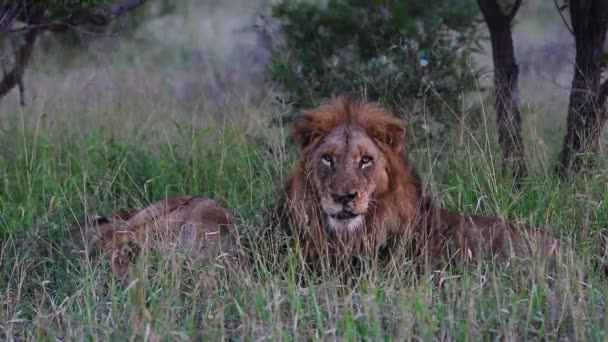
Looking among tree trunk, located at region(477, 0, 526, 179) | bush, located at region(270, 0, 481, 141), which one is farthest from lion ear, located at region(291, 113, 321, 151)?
tree trunk, located at region(477, 0, 526, 179)

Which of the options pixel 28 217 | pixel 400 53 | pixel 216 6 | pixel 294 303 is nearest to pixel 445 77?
pixel 400 53

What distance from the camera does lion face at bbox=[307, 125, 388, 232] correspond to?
16.6 ft

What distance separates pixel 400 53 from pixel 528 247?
7.36 ft

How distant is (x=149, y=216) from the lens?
577 centimetres

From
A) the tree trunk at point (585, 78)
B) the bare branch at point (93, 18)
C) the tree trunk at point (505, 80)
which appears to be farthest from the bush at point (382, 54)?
the bare branch at point (93, 18)

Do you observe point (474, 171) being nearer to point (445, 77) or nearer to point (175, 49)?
point (445, 77)

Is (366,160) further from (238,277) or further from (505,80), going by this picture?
(505,80)

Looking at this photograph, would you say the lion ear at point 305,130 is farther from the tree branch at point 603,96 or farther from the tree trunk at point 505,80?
the tree branch at point 603,96

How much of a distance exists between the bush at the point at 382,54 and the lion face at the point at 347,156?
53.4 inches

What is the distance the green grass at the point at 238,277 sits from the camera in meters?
4.25

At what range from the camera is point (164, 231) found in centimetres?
555

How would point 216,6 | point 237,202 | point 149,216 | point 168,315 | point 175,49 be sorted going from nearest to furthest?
point 168,315 → point 149,216 → point 237,202 → point 175,49 → point 216,6

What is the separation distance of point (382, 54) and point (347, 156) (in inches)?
91.5

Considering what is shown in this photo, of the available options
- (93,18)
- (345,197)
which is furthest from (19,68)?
(345,197)
